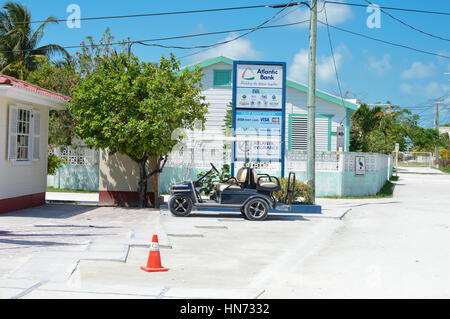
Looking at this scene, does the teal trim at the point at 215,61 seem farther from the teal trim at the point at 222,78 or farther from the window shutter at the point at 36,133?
the window shutter at the point at 36,133

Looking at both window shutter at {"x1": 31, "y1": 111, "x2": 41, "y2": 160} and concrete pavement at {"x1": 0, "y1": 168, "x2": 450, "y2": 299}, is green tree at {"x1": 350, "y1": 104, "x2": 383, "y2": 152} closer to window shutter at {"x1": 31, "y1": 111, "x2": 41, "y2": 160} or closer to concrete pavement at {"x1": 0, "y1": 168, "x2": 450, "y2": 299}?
concrete pavement at {"x1": 0, "y1": 168, "x2": 450, "y2": 299}

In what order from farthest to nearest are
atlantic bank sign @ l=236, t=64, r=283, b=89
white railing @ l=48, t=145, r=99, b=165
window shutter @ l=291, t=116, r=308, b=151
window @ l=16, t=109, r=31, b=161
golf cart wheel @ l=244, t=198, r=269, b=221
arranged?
window shutter @ l=291, t=116, r=308, b=151 < white railing @ l=48, t=145, r=99, b=165 < atlantic bank sign @ l=236, t=64, r=283, b=89 < window @ l=16, t=109, r=31, b=161 < golf cart wheel @ l=244, t=198, r=269, b=221

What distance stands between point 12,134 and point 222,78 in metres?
15.3

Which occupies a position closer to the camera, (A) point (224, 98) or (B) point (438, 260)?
(B) point (438, 260)

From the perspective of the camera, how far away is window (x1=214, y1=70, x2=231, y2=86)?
89.1 feet

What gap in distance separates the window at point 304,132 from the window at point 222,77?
3812mm

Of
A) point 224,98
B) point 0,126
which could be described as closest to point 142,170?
point 0,126

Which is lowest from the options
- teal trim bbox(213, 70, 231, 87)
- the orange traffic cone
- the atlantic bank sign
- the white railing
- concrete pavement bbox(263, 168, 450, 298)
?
concrete pavement bbox(263, 168, 450, 298)

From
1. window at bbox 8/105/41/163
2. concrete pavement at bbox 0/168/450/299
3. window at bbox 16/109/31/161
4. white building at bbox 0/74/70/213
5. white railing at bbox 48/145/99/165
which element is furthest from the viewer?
white railing at bbox 48/145/99/165

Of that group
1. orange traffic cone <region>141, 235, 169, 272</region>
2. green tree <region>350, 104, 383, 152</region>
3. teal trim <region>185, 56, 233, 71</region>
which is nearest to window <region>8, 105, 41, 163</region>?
orange traffic cone <region>141, 235, 169, 272</region>

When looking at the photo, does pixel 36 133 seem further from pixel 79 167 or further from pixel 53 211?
pixel 79 167

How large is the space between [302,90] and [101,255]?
20.1 metres

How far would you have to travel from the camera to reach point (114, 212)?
1470 centimetres

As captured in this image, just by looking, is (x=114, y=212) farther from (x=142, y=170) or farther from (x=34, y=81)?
(x=34, y=81)
